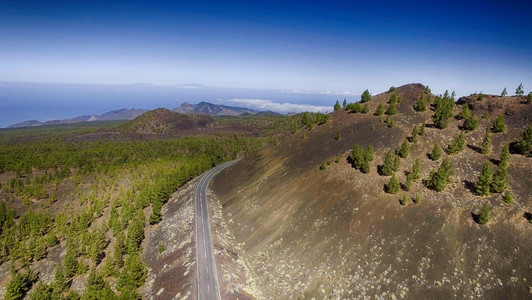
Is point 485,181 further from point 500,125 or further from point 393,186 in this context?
point 500,125

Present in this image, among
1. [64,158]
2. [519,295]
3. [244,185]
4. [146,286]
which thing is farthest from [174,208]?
[64,158]

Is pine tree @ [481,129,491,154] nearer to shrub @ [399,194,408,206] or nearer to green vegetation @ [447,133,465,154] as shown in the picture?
green vegetation @ [447,133,465,154]

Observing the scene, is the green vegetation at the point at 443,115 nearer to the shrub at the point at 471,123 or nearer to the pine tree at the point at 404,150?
the shrub at the point at 471,123

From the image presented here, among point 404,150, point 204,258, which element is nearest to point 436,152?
point 404,150

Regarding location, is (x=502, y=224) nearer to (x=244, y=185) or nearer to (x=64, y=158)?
(x=244, y=185)

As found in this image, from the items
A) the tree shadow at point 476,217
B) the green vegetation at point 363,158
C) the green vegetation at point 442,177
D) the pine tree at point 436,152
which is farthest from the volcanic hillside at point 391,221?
the green vegetation at point 363,158
